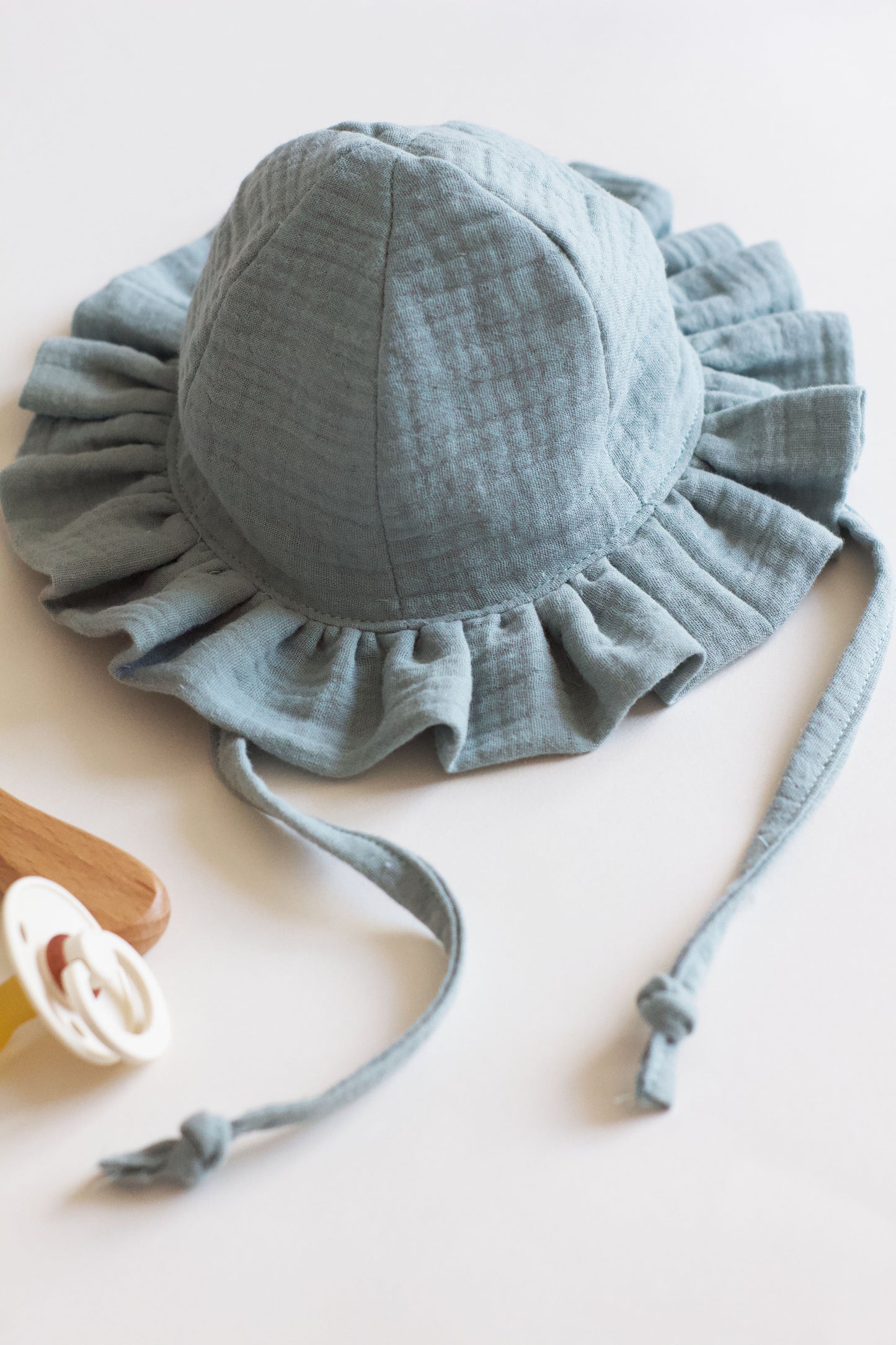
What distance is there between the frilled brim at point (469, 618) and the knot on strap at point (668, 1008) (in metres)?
0.20

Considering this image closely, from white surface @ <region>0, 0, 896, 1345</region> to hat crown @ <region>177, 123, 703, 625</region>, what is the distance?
0.50ft

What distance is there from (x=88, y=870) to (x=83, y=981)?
0.38ft

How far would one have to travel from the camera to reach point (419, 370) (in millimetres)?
869

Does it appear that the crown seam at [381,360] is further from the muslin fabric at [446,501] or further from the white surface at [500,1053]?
the white surface at [500,1053]

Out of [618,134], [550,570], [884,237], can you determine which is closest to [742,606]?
[550,570]

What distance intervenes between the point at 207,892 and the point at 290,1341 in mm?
289

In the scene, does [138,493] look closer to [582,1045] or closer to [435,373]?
[435,373]

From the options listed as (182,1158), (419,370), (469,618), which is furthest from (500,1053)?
(419,370)

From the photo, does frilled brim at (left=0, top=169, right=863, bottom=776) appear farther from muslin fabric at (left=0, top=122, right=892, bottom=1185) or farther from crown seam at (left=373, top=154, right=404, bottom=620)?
crown seam at (left=373, top=154, right=404, bottom=620)

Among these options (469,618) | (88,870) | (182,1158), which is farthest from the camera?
(469,618)

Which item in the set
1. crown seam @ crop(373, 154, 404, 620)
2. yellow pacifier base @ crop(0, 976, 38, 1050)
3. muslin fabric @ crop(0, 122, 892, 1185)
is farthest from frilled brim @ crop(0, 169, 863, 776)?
yellow pacifier base @ crop(0, 976, 38, 1050)

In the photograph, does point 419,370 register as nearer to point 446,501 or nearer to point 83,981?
Answer: point 446,501

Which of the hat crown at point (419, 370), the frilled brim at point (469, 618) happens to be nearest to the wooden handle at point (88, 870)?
the frilled brim at point (469, 618)

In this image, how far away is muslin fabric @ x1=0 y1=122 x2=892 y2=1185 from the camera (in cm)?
87
